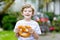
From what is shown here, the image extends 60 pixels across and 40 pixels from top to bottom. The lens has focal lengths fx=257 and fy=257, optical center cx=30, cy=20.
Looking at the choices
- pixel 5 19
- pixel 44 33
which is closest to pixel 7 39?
pixel 44 33

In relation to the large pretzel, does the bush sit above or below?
below

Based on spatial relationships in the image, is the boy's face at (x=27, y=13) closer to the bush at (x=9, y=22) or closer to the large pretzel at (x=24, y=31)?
the large pretzel at (x=24, y=31)

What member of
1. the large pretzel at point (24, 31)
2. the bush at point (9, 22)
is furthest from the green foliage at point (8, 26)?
the large pretzel at point (24, 31)

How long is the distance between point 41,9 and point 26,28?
822 inches

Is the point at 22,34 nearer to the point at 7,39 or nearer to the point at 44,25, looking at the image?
the point at 7,39

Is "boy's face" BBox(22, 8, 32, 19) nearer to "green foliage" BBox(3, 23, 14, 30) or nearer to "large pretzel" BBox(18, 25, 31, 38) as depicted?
"large pretzel" BBox(18, 25, 31, 38)

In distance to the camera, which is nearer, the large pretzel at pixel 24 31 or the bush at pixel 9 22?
the large pretzel at pixel 24 31

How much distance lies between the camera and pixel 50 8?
27.4 m

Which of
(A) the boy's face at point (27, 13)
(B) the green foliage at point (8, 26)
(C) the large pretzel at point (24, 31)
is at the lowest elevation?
(B) the green foliage at point (8, 26)

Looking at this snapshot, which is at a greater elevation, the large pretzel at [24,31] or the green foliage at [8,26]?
the large pretzel at [24,31]

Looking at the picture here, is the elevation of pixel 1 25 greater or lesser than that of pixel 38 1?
lesser

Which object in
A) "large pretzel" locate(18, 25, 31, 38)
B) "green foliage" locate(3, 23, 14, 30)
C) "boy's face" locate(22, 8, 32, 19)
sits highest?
"boy's face" locate(22, 8, 32, 19)

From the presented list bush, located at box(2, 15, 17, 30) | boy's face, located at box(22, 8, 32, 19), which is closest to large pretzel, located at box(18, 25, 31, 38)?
boy's face, located at box(22, 8, 32, 19)

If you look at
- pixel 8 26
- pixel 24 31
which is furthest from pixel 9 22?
pixel 24 31
